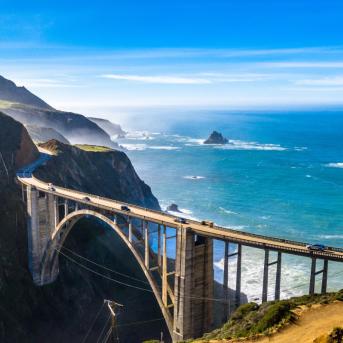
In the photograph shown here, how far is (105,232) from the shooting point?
72.4 metres

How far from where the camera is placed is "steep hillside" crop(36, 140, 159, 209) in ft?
267

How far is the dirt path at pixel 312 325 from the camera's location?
26.1 metres

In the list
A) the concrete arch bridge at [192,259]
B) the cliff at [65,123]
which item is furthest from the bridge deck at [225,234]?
the cliff at [65,123]

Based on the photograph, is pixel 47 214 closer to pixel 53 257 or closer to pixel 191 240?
pixel 53 257

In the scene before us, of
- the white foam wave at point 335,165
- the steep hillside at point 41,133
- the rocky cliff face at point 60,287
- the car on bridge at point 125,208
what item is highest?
the steep hillside at point 41,133

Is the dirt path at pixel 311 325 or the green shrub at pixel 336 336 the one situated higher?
the green shrub at pixel 336 336

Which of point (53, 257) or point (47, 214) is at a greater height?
point (47, 214)

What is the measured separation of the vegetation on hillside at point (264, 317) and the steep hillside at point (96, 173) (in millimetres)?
49900

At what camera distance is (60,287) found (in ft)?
200

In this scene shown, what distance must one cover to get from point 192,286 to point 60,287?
89.7 ft

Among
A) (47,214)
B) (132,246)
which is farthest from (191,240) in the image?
(47,214)

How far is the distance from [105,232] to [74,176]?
16985 millimetres

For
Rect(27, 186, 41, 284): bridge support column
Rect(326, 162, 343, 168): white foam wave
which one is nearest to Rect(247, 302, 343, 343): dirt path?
Rect(27, 186, 41, 284): bridge support column

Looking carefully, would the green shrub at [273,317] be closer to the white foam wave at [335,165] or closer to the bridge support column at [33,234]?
the bridge support column at [33,234]
